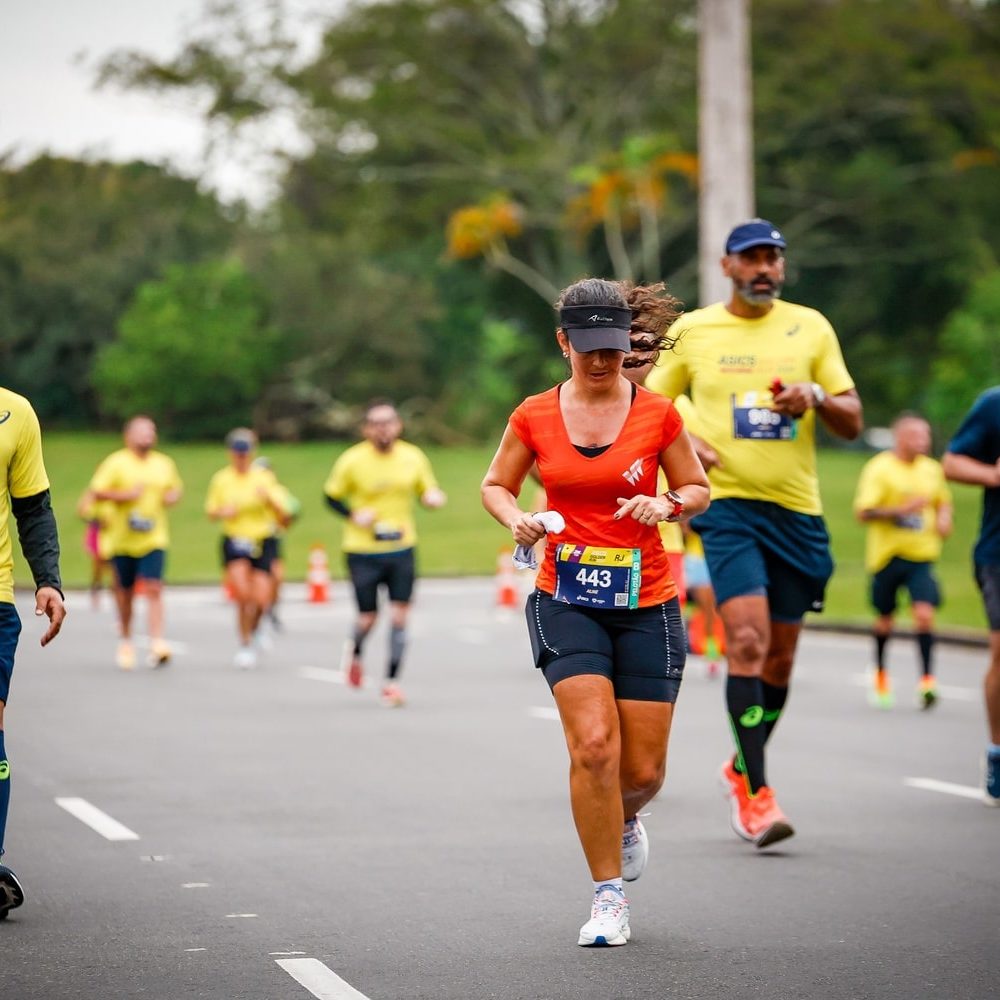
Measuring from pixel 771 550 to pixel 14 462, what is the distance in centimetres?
321

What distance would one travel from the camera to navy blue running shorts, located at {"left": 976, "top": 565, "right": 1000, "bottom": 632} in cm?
913

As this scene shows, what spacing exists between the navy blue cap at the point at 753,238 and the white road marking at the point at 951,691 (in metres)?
7.96

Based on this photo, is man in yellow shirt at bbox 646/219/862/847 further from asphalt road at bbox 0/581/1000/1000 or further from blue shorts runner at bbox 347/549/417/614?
blue shorts runner at bbox 347/549/417/614

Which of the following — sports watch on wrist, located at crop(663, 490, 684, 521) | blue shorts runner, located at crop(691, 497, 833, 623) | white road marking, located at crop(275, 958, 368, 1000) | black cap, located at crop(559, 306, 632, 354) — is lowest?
white road marking, located at crop(275, 958, 368, 1000)

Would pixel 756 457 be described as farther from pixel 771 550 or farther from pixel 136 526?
pixel 136 526

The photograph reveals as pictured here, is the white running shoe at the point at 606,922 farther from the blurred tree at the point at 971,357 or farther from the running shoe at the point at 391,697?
the blurred tree at the point at 971,357

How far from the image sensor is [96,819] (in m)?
9.11

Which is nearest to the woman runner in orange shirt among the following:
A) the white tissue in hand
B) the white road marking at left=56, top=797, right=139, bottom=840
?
the white tissue in hand

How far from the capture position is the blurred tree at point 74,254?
55250 millimetres

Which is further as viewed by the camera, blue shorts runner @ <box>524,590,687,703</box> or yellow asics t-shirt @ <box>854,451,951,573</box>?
yellow asics t-shirt @ <box>854,451,951,573</box>

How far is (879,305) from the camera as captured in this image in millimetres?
55062

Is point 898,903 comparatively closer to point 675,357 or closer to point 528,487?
point 675,357

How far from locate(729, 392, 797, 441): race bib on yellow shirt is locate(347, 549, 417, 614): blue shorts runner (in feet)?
23.1

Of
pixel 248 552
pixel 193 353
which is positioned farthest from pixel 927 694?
pixel 193 353
